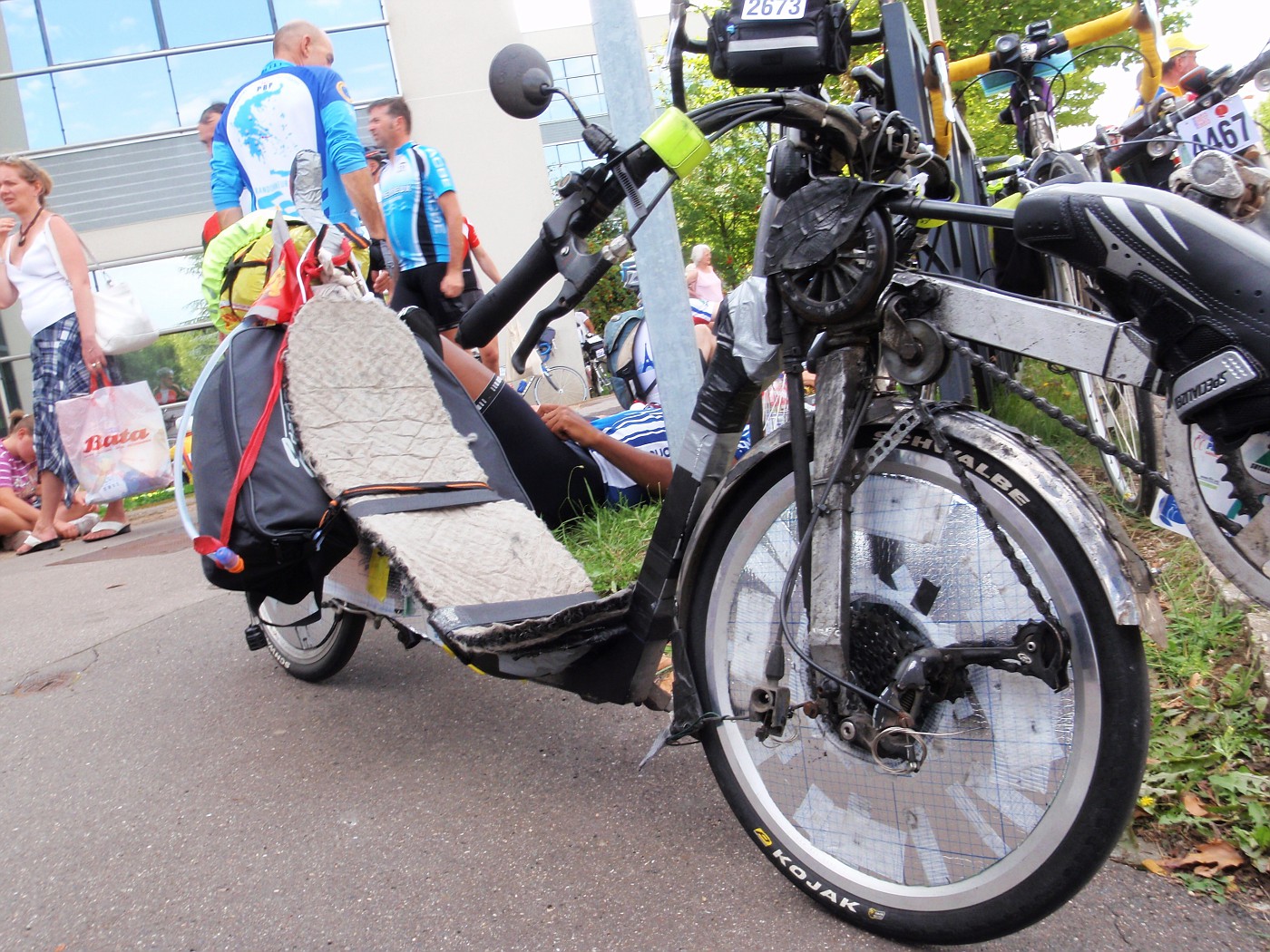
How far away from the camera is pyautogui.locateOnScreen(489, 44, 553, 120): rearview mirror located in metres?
1.65

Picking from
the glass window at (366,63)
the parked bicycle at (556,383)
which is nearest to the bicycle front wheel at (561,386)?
the parked bicycle at (556,383)

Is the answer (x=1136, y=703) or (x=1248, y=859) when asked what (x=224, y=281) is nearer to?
(x=1136, y=703)

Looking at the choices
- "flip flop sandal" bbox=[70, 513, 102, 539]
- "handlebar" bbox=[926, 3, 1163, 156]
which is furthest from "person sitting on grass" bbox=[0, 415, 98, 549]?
"handlebar" bbox=[926, 3, 1163, 156]

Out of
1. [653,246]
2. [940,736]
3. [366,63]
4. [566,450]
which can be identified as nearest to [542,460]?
[566,450]

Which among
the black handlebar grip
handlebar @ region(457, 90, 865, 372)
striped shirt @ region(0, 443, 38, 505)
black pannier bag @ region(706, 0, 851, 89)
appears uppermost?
black pannier bag @ region(706, 0, 851, 89)

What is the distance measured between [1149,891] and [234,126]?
4.10 m

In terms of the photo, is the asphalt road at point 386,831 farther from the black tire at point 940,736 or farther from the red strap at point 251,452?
the red strap at point 251,452

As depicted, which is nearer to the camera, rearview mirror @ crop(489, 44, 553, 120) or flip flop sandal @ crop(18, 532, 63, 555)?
rearview mirror @ crop(489, 44, 553, 120)

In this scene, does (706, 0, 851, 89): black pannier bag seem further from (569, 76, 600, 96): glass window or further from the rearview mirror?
(569, 76, 600, 96): glass window

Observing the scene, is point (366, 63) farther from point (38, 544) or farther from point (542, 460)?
point (542, 460)

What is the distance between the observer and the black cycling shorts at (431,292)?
5.25 metres

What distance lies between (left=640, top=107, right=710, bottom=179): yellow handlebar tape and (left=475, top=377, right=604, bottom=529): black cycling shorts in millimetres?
2376

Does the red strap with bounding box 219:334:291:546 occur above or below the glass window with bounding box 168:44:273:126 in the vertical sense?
below

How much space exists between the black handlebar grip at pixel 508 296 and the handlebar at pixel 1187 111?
1.70m
